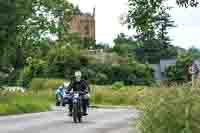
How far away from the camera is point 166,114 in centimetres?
1083

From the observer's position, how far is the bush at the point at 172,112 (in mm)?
10477

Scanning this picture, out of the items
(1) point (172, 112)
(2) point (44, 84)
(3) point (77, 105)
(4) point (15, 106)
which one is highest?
(1) point (172, 112)

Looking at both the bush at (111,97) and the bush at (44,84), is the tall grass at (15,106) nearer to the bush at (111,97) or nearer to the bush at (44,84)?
the bush at (111,97)

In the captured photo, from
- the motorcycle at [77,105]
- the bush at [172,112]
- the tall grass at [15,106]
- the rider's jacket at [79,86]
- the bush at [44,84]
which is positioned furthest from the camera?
the bush at [44,84]

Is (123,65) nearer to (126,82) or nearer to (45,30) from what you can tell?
(126,82)

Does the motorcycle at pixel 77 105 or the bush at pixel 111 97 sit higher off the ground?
the motorcycle at pixel 77 105

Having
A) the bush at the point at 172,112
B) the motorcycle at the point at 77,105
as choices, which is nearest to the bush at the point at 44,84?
the motorcycle at the point at 77,105

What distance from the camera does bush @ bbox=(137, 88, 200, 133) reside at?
10.5 metres

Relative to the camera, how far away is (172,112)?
35.3ft

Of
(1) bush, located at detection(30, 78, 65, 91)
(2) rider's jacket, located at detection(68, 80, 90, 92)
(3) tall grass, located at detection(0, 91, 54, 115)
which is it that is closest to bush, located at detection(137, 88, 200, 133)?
(2) rider's jacket, located at detection(68, 80, 90, 92)

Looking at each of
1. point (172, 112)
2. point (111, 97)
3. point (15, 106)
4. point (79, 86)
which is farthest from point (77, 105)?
point (111, 97)

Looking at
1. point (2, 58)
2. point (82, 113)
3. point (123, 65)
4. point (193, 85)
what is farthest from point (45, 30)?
point (193, 85)

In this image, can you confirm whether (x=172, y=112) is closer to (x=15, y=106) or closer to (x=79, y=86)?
(x=79, y=86)

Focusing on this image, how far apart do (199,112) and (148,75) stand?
63.2 meters
